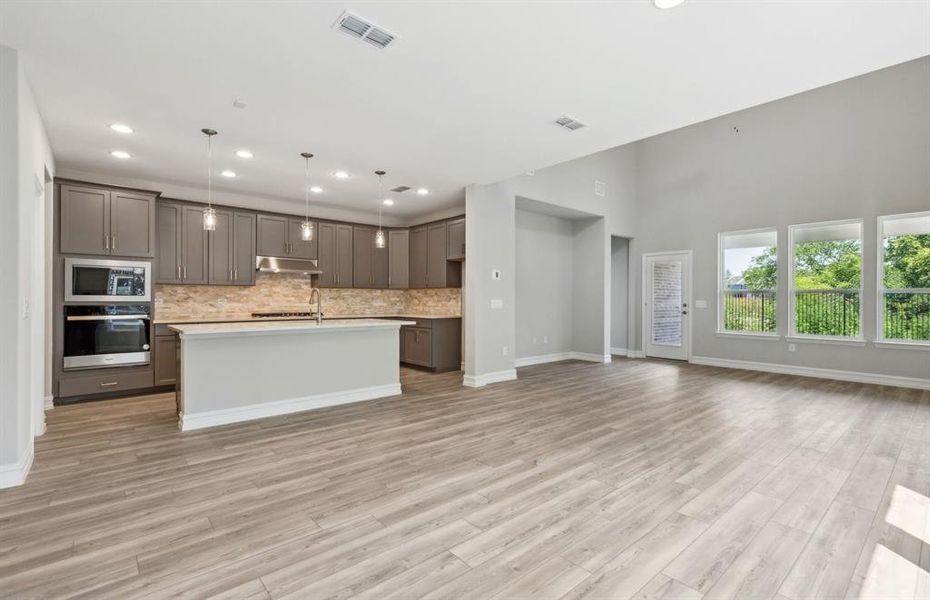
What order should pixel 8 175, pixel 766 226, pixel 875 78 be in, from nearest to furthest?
pixel 8 175
pixel 875 78
pixel 766 226

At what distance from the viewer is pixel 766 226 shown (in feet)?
23.5

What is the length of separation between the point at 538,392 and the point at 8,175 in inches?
205

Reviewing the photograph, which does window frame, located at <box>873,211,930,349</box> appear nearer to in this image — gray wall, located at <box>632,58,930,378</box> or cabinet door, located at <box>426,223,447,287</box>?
gray wall, located at <box>632,58,930,378</box>

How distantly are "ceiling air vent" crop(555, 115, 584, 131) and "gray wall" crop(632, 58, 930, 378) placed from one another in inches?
205

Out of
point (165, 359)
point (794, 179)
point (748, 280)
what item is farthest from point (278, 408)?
point (794, 179)

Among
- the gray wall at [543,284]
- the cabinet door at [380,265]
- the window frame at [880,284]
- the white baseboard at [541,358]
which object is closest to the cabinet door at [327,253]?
the cabinet door at [380,265]

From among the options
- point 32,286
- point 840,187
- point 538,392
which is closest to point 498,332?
point 538,392

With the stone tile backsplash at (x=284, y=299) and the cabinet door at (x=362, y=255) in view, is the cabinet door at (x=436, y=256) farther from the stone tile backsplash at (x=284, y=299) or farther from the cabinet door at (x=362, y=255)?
the cabinet door at (x=362, y=255)

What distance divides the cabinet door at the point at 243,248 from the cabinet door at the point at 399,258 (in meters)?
2.38

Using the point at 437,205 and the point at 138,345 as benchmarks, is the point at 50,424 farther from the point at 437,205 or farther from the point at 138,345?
the point at 437,205

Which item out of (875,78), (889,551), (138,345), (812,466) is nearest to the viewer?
(889,551)

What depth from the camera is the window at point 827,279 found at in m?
6.35

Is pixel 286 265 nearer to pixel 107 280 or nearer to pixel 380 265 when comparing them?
pixel 380 265

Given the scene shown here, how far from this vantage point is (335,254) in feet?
24.1
